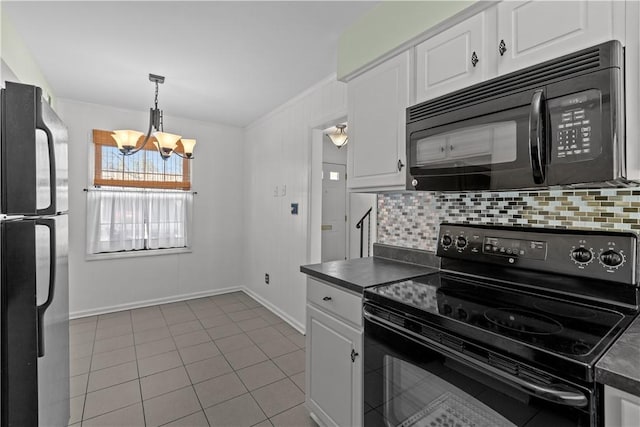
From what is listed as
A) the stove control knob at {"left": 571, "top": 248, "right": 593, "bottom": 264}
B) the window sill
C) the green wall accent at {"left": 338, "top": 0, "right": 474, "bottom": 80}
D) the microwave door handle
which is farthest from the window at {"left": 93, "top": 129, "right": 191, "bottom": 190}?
the stove control knob at {"left": 571, "top": 248, "right": 593, "bottom": 264}

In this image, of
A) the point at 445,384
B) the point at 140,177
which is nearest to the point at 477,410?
the point at 445,384

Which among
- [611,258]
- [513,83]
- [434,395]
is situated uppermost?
[513,83]

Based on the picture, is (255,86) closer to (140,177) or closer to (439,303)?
(140,177)

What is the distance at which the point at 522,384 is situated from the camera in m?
0.84

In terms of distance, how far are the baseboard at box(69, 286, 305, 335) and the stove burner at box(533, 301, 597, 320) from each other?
7.64ft

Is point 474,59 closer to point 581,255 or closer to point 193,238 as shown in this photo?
point 581,255

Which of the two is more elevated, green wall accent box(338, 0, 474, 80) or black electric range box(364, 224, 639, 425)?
green wall accent box(338, 0, 474, 80)

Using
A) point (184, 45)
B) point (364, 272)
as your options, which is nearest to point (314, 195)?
point (364, 272)

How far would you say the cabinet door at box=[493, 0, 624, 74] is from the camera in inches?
39.8

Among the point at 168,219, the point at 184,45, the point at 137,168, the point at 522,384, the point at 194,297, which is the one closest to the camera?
the point at 522,384

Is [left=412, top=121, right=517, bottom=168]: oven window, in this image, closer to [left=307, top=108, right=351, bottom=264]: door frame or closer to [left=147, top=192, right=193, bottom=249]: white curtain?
[left=307, top=108, right=351, bottom=264]: door frame

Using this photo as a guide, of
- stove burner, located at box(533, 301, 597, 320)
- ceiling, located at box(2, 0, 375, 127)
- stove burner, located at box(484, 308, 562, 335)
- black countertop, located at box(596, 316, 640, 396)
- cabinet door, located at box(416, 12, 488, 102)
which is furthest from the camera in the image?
ceiling, located at box(2, 0, 375, 127)

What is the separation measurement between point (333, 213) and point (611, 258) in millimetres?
3866

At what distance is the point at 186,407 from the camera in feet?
6.54
